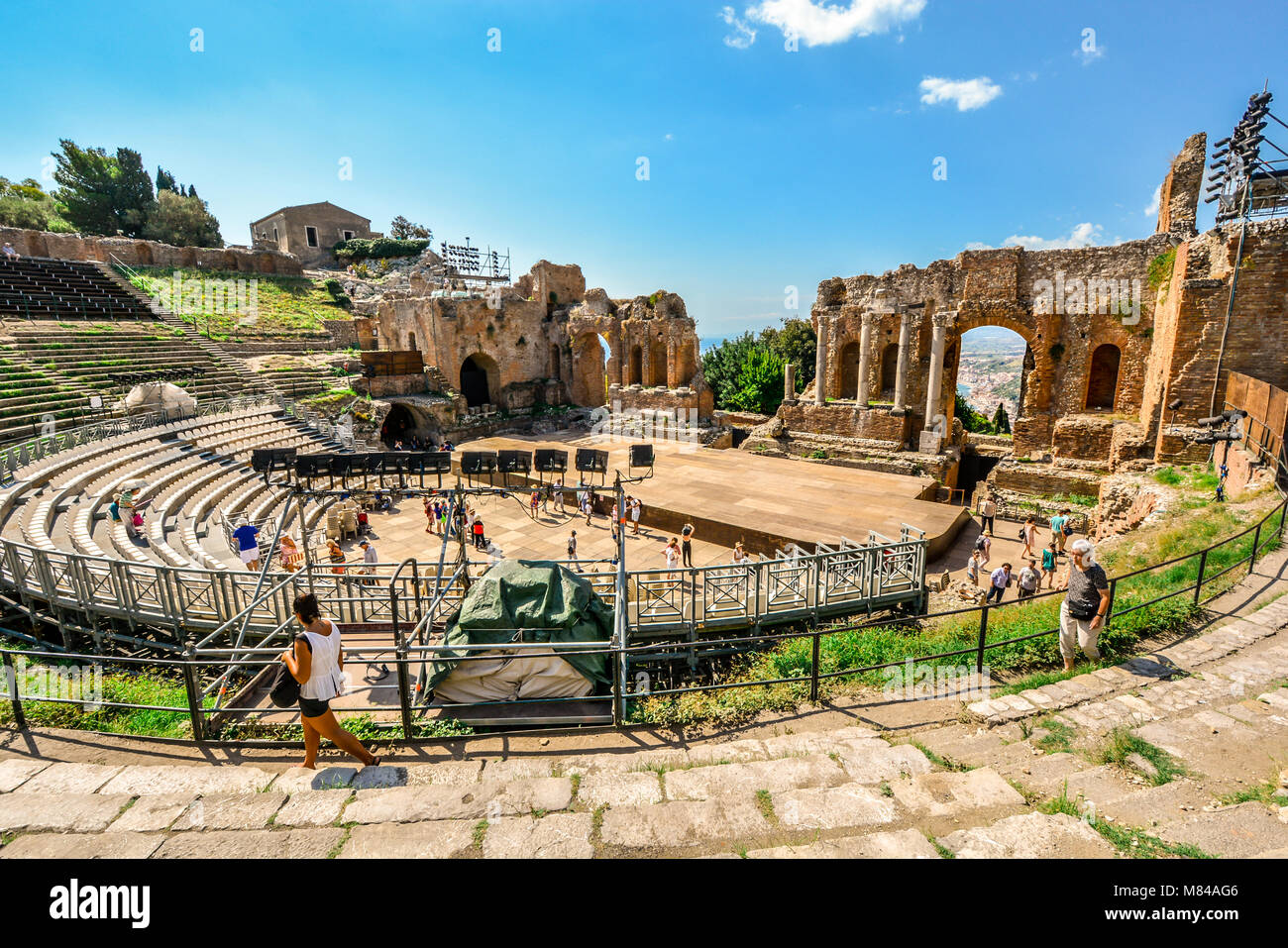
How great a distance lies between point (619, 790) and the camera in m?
3.94

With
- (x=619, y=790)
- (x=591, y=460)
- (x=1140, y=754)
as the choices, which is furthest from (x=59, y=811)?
(x=591, y=460)

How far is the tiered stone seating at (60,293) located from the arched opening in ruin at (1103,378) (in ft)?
144

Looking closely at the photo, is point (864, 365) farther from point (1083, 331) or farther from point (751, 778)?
point (751, 778)

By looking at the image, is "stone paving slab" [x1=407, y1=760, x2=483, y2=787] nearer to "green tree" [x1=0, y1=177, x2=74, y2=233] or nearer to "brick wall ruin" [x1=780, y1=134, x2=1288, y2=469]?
"brick wall ruin" [x1=780, y1=134, x2=1288, y2=469]

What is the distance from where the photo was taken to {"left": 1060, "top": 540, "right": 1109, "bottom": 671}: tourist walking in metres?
5.47

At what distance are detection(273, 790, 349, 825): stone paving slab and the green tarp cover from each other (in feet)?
8.92

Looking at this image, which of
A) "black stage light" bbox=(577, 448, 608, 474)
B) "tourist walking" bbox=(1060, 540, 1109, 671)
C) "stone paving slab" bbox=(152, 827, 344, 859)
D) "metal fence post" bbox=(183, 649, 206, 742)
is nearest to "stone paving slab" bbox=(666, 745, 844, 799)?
"stone paving slab" bbox=(152, 827, 344, 859)

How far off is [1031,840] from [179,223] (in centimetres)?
6943

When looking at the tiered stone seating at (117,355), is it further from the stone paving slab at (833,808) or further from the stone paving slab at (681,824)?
the stone paving slab at (833,808)

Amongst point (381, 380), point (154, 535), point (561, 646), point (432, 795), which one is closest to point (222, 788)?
point (432, 795)

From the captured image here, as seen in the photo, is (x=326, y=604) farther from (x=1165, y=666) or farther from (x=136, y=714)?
(x=1165, y=666)

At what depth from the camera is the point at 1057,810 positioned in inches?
137

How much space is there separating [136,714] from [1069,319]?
Result: 24.8 metres

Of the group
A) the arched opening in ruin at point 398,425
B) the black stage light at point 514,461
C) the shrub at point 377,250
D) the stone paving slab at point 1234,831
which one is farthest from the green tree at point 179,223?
the stone paving slab at point 1234,831
